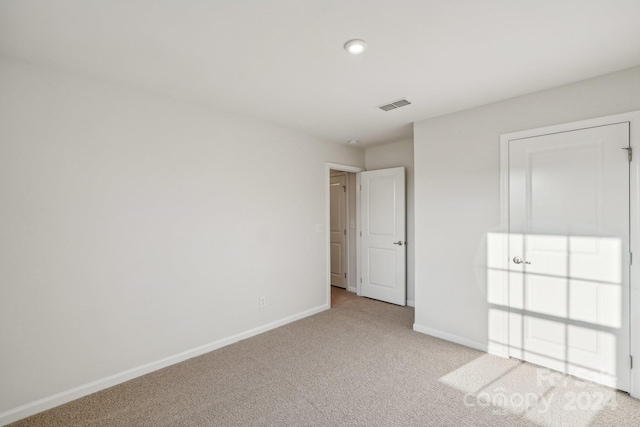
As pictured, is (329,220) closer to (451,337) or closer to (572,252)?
(451,337)

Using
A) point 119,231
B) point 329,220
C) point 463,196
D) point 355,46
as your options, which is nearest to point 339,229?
point 329,220

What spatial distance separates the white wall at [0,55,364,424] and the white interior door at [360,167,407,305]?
166 cm

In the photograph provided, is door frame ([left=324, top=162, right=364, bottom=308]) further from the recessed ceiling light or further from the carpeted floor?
the recessed ceiling light

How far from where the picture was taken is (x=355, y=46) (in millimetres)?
1943

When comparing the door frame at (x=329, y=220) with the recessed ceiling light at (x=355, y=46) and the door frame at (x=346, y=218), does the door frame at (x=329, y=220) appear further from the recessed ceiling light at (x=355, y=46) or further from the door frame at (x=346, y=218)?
the recessed ceiling light at (x=355, y=46)

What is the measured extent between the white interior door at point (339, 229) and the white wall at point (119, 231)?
195 cm

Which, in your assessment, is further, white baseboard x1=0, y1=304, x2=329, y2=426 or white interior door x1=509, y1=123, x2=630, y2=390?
white interior door x1=509, y1=123, x2=630, y2=390

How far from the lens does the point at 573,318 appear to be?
99.7 inches

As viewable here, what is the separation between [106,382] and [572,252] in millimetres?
3966

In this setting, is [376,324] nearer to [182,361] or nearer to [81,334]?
[182,361]

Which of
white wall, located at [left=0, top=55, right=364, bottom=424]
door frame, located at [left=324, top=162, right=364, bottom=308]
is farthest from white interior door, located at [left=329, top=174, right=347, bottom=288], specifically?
white wall, located at [left=0, top=55, right=364, bottom=424]

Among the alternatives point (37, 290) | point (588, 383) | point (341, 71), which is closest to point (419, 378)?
point (588, 383)

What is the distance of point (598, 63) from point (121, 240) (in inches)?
154

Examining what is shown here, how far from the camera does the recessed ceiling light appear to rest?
6.25 ft
